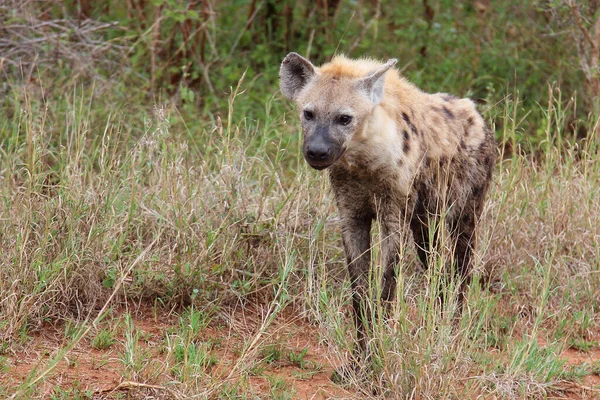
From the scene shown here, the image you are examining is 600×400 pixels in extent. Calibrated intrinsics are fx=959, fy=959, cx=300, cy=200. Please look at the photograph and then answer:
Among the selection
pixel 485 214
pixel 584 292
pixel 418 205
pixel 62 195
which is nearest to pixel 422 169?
pixel 418 205

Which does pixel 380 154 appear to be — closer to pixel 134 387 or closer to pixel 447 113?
pixel 447 113

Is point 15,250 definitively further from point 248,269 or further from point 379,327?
point 379,327

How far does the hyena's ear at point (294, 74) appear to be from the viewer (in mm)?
4191

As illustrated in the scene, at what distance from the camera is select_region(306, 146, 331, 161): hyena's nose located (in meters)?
3.88

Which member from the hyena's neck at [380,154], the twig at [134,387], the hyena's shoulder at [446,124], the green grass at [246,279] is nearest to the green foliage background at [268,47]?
the green grass at [246,279]

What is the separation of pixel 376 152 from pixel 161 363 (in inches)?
49.4

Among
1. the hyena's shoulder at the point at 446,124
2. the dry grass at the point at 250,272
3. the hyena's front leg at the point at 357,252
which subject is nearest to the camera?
the dry grass at the point at 250,272

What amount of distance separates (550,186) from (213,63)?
3.11m

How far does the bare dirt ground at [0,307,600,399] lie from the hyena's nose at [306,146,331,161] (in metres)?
0.80

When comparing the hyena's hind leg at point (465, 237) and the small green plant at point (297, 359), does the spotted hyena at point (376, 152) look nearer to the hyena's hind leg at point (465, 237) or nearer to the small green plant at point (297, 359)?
the hyena's hind leg at point (465, 237)

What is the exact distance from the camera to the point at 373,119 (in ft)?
13.5

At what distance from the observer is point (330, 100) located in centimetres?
407

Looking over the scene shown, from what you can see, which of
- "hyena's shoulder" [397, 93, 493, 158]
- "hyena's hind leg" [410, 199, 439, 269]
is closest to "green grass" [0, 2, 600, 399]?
"hyena's hind leg" [410, 199, 439, 269]

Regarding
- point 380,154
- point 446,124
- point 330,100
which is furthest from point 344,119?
point 446,124
